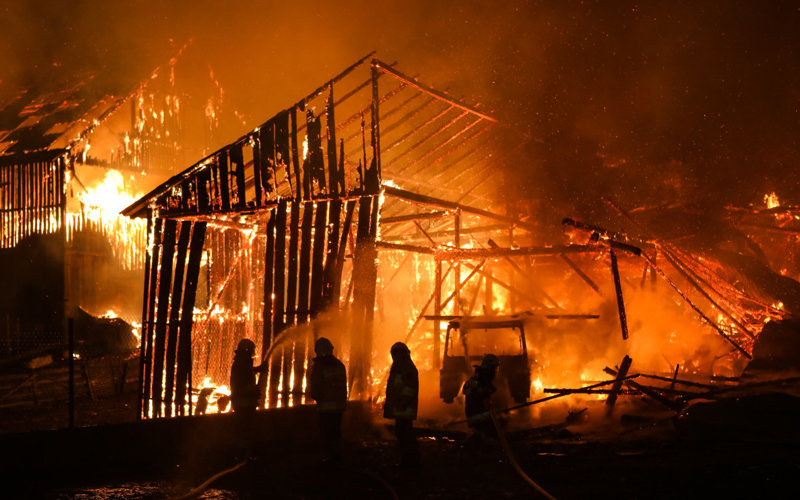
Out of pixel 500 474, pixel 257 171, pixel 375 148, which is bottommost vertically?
pixel 500 474

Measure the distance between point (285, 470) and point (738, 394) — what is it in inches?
273

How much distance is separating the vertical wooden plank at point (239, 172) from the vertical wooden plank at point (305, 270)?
1267 millimetres

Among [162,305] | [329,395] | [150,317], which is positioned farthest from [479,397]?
[150,317]

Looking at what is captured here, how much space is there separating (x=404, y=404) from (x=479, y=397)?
109cm

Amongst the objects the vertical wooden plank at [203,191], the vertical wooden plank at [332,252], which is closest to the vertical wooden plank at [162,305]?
the vertical wooden plank at [203,191]

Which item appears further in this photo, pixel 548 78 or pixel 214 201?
pixel 548 78

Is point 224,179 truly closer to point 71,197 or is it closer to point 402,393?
point 402,393

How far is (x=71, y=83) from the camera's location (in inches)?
850

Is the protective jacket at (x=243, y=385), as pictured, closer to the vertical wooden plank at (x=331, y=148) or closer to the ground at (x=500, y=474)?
the ground at (x=500, y=474)

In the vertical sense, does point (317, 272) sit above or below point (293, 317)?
above

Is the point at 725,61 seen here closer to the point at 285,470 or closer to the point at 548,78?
the point at 548,78

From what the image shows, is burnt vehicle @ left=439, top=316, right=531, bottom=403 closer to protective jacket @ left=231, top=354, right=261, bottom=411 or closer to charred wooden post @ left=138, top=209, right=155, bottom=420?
protective jacket @ left=231, top=354, right=261, bottom=411

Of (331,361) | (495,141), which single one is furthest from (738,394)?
(495,141)

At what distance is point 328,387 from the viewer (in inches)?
299
